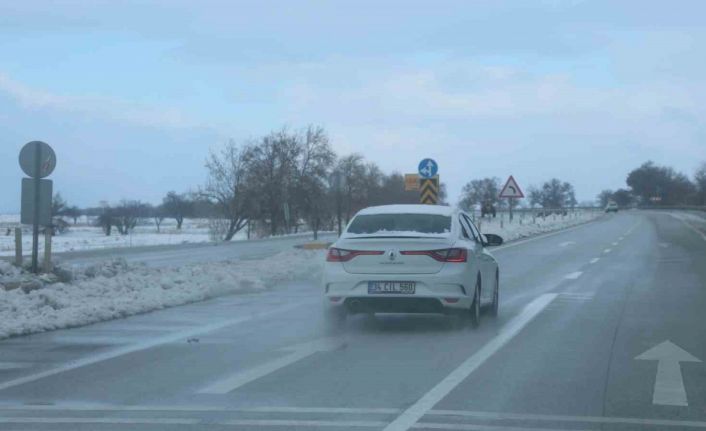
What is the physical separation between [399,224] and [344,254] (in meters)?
0.99

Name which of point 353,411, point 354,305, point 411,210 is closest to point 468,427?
point 353,411

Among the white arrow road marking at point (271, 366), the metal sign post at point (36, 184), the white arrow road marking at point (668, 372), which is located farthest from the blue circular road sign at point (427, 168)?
the white arrow road marking at point (668, 372)

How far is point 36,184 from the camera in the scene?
18.2m

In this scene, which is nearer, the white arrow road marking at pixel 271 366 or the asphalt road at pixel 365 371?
the asphalt road at pixel 365 371

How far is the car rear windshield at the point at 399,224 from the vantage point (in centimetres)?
1316

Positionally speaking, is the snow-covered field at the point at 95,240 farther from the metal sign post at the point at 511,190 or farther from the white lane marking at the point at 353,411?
the white lane marking at the point at 353,411

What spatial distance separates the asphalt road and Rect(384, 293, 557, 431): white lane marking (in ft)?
0.08

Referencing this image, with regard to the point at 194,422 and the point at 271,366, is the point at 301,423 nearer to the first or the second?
the point at 194,422

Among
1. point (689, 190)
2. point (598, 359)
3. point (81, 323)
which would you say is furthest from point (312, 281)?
point (689, 190)

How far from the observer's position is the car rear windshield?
1316cm

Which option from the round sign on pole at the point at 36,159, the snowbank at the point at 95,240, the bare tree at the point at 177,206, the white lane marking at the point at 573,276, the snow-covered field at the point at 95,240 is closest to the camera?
the round sign on pole at the point at 36,159

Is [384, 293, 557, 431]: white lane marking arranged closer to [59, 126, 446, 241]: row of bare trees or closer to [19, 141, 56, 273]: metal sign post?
[19, 141, 56, 273]: metal sign post

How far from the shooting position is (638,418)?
7441mm

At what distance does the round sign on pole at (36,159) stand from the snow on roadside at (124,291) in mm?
2116
